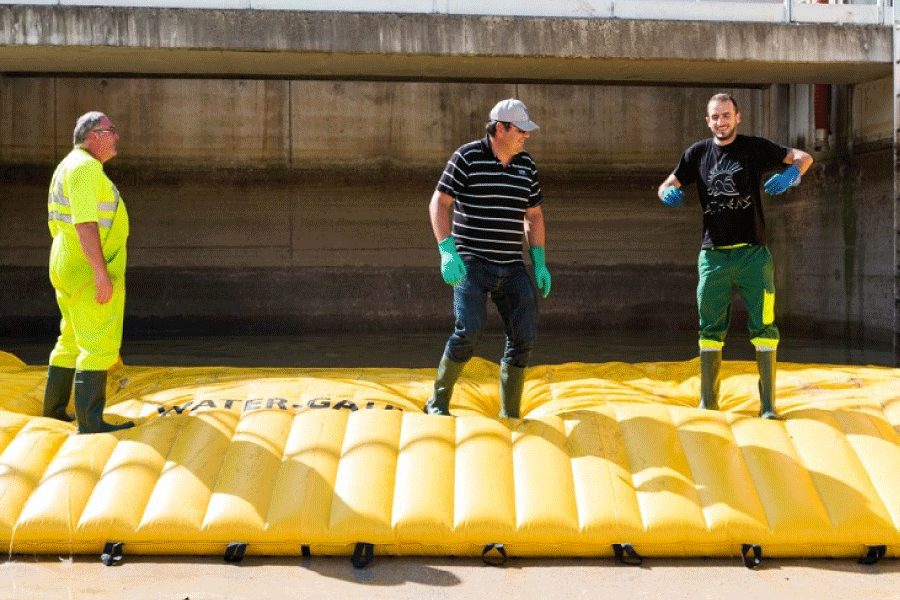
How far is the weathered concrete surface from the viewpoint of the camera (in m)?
7.64

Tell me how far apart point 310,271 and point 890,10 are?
7.66m

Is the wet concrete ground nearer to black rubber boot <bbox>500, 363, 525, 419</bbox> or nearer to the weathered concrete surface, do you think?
the weathered concrete surface

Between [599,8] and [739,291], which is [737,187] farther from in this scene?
[599,8]

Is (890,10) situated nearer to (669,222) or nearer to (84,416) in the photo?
(669,222)

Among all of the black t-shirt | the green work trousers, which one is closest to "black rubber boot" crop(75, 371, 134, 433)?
the green work trousers

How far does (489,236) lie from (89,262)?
5.73ft

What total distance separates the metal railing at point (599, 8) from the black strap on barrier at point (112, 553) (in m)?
5.78

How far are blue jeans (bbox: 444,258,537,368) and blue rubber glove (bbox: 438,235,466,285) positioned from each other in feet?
0.28

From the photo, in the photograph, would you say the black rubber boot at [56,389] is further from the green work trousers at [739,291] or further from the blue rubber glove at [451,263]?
the green work trousers at [739,291]

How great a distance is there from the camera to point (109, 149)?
401 cm

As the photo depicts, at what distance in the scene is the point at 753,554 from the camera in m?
3.02

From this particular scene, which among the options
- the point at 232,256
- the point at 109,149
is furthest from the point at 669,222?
the point at 109,149

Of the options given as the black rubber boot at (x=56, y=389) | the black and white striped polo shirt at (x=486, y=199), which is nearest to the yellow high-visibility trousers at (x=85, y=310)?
the black rubber boot at (x=56, y=389)

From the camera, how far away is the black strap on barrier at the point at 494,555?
305cm
